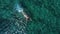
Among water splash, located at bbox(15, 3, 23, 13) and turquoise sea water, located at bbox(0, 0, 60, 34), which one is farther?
water splash, located at bbox(15, 3, 23, 13)

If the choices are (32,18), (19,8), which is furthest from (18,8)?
(32,18)

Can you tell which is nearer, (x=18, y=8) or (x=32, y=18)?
(x=32, y=18)

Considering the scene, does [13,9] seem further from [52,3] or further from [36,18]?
[52,3]

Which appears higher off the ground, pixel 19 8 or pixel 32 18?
pixel 19 8

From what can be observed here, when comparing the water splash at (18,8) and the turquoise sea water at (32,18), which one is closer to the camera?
the turquoise sea water at (32,18)

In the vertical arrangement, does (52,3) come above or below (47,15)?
above

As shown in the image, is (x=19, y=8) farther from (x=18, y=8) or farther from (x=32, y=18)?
(x=32, y=18)

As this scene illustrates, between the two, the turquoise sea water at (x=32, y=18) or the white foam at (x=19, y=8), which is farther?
the white foam at (x=19, y=8)

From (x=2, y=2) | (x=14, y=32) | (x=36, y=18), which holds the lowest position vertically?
(x=14, y=32)

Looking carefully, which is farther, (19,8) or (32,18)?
(19,8)

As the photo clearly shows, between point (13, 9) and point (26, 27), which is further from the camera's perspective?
point (13, 9)

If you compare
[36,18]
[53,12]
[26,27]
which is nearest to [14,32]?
→ [26,27]
